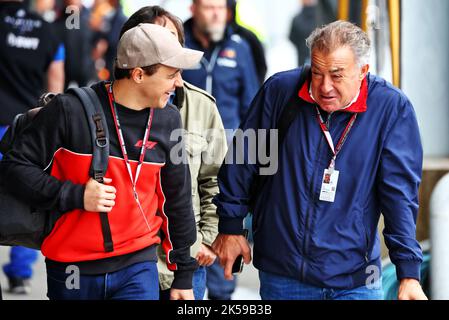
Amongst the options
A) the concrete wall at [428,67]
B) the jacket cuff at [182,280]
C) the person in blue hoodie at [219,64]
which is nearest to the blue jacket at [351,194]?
the jacket cuff at [182,280]

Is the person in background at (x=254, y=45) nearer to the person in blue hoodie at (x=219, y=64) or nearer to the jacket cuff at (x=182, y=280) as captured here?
the person in blue hoodie at (x=219, y=64)

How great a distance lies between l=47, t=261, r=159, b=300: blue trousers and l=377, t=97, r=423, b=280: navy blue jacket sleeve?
3.28 ft

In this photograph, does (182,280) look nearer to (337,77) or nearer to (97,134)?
(97,134)

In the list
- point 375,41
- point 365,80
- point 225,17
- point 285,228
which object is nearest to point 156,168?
point 285,228

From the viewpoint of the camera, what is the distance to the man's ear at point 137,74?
4504 mm

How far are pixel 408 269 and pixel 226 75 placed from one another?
3620 mm

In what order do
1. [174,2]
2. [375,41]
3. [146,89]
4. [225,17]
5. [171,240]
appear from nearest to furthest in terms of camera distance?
[146,89]
[171,240]
[225,17]
[375,41]
[174,2]

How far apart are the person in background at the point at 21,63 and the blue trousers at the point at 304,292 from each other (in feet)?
10.5

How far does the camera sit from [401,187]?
4664mm

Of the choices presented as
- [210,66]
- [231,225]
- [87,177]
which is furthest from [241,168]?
[210,66]

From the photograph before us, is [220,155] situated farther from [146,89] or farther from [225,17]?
[225,17]

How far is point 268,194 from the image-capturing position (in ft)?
16.0

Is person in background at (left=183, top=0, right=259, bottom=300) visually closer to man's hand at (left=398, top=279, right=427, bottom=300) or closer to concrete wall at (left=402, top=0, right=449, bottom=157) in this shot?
concrete wall at (left=402, top=0, right=449, bottom=157)
